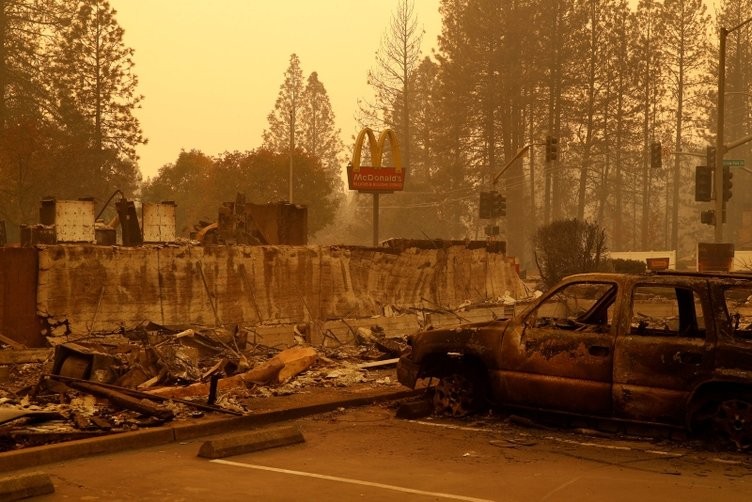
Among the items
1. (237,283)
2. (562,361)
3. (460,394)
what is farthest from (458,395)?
(237,283)

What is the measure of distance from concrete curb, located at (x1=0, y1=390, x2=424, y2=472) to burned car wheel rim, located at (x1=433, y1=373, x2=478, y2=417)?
1.37 meters

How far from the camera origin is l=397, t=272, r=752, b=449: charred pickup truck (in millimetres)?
9047

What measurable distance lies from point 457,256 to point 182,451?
12.5 meters

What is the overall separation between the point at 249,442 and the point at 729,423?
4469mm

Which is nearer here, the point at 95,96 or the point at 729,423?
the point at 729,423

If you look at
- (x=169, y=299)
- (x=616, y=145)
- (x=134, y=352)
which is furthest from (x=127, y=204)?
(x=616, y=145)

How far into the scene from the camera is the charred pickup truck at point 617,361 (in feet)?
29.7

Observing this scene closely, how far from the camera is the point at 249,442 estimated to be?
29.5 feet

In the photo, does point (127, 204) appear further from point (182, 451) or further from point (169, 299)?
point (182, 451)

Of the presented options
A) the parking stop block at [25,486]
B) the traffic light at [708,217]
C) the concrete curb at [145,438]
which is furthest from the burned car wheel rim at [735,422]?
the traffic light at [708,217]

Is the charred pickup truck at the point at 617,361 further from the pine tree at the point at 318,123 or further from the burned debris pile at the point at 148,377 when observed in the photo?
the pine tree at the point at 318,123

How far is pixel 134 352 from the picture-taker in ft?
40.8

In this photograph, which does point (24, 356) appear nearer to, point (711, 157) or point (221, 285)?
point (221, 285)

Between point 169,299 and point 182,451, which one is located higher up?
point 169,299
